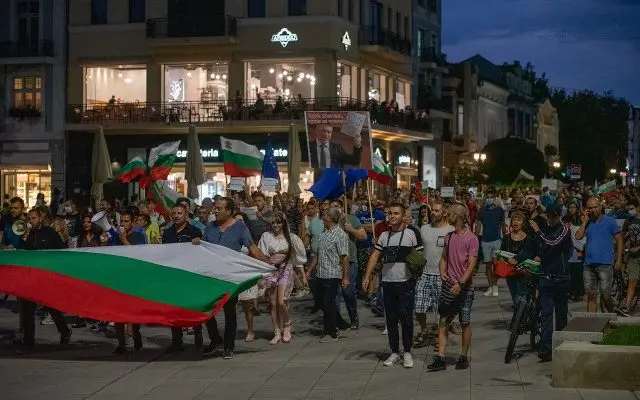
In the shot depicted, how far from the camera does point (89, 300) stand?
14289mm

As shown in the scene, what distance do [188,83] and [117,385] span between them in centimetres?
3572

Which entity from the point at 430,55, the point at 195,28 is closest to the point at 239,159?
the point at 195,28

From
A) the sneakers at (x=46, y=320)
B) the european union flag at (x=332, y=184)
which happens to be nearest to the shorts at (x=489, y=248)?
the european union flag at (x=332, y=184)

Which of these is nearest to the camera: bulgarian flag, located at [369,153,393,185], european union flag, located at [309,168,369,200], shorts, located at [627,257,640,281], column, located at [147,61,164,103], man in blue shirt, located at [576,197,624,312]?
man in blue shirt, located at [576,197,624,312]

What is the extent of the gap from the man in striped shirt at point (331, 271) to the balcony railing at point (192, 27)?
101ft

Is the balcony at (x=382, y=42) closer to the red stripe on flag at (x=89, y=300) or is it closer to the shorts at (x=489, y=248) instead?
the shorts at (x=489, y=248)

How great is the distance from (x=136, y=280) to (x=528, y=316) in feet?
15.3

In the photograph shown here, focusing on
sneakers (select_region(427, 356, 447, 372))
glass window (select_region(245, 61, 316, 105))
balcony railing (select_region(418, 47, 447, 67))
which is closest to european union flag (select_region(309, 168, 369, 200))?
sneakers (select_region(427, 356, 447, 372))

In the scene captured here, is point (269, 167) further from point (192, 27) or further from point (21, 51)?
point (21, 51)

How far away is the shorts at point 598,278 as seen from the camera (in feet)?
52.2

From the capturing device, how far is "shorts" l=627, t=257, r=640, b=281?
1778 cm

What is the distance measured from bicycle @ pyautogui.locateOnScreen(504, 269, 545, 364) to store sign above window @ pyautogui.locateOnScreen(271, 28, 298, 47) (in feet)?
105

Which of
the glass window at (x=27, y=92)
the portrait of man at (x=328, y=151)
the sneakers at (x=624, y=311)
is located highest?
the glass window at (x=27, y=92)

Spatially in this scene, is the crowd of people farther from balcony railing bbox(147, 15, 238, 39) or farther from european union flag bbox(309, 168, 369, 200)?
balcony railing bbox(147, 15, 238, 39)
